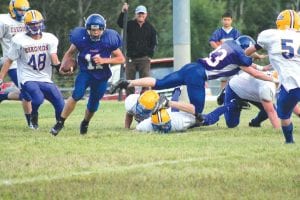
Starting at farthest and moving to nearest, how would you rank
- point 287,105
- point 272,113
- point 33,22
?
point 33,22 → point 272,113 → point 287,105

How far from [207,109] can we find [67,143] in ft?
22.6

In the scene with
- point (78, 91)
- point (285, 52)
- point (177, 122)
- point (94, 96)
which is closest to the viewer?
point (285, 52)

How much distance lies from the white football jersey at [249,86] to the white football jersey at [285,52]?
6.14 feet

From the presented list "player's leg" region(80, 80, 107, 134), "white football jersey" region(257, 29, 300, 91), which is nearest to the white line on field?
"white football jersey" region(257, 29, 300, 91)

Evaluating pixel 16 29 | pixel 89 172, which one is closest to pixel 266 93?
pixel 16 29

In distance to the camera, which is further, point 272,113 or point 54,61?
point 54,61

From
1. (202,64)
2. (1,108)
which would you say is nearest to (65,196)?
(202,64)

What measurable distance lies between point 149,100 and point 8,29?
3.09 metres

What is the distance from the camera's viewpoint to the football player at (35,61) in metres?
13.6

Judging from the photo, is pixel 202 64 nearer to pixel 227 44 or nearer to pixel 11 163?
pixel 227 44

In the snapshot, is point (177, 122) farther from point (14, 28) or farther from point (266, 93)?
point (14, 28)

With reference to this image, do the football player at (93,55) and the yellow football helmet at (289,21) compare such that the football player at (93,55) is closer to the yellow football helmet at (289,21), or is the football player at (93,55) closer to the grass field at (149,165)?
the grass field at (149,165)

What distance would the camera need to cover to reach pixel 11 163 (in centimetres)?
955

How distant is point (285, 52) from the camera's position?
11.4 m
